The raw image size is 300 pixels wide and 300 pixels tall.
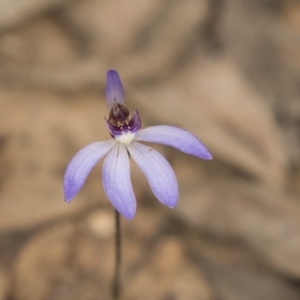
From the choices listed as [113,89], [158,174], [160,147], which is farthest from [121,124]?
[160,147]

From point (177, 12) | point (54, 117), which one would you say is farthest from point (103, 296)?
point (177, 12)

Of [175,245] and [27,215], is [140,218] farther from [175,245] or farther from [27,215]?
[27,215]

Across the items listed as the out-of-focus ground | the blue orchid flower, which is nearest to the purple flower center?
the blue orchid flower

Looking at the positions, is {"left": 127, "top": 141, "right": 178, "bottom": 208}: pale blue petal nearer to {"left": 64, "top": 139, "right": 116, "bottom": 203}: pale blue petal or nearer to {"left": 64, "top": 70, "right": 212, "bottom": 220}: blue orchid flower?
{"left": 64, "top": 70, "right": 212, "bottom": 220}: blue orchid flower

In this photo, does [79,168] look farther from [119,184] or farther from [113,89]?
[113,89]

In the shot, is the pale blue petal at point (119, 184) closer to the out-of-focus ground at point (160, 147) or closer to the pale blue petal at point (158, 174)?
the pale blue petal at point (158, 174)

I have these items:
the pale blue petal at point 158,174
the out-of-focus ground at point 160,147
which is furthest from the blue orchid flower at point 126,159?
the out-of-focus ground at point 160,147
